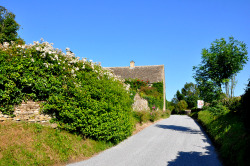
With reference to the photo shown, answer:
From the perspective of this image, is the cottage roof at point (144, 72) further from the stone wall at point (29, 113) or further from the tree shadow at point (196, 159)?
the stone wall at point (29, 113)

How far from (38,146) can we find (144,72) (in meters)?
27.1

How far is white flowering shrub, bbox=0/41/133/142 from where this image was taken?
6.71 m

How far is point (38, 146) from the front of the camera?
6.16 metres

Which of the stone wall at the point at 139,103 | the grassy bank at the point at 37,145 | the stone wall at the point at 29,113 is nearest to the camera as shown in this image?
the grassy bank at the point at 37,145

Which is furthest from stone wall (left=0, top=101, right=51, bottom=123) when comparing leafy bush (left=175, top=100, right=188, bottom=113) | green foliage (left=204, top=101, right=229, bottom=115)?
leafy bush (left=175, top=100, right=188, bottom=113)

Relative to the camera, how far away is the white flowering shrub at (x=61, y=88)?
22.0ft

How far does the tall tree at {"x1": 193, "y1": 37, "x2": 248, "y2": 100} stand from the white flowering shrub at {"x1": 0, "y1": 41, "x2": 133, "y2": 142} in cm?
847

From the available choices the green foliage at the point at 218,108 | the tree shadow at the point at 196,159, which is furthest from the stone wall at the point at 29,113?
the green foliage at the point at 218,108

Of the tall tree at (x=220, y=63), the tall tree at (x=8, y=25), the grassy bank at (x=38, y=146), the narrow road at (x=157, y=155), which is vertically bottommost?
the narrow road at (x=157, y=155)

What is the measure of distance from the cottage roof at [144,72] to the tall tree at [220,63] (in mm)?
16087

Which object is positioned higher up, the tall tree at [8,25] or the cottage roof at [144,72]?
the tall tree at [8,25]

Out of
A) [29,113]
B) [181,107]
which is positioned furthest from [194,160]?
[181,107]

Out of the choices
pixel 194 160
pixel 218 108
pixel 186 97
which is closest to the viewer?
pixel 194 160

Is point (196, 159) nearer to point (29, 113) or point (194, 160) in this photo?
point (194, 160)
